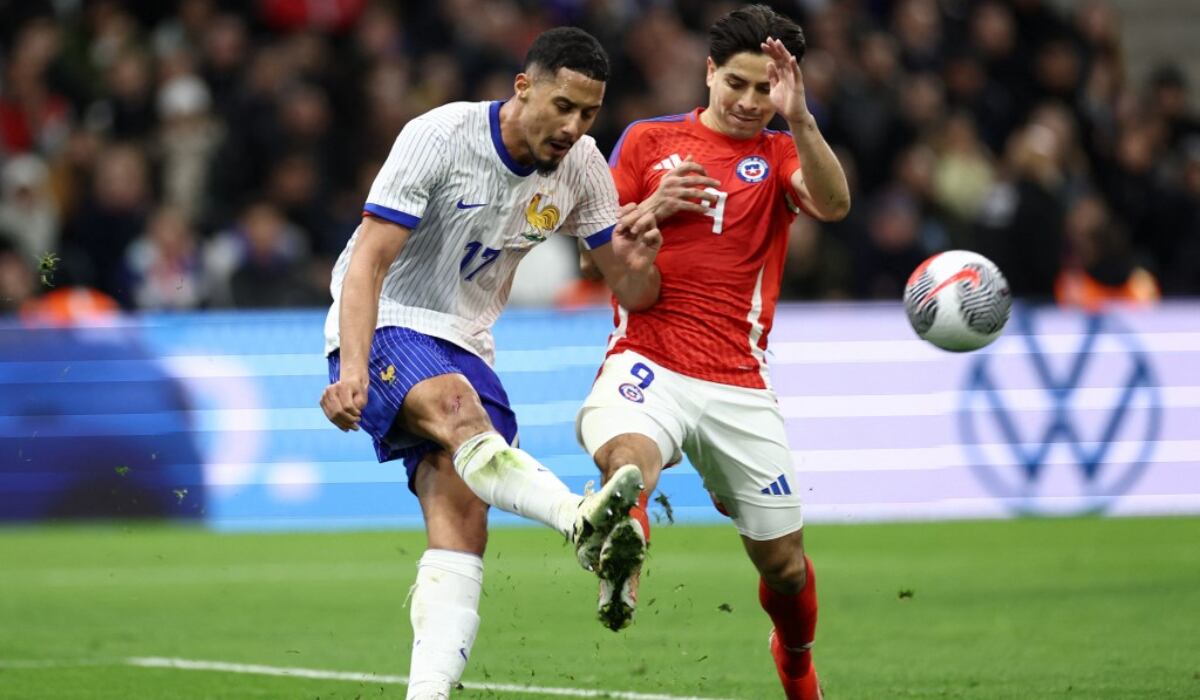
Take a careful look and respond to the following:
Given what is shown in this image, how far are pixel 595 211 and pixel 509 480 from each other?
51.3 inches

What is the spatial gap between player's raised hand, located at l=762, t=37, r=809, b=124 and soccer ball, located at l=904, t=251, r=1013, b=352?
859mm

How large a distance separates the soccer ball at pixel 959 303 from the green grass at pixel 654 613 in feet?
4.60

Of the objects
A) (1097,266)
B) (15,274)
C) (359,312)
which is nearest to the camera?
(359,312)

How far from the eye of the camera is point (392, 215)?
5.55 metres

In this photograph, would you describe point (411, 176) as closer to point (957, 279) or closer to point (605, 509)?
point (605, 509)

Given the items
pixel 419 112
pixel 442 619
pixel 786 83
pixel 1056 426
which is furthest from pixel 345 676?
pixel 419 112

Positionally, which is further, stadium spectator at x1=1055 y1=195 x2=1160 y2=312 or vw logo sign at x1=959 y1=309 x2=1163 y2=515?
stadium spectator at x1=1055 y1=195 x2=1160 y2=312

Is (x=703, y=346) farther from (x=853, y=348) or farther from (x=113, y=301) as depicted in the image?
(x=113, y=301)

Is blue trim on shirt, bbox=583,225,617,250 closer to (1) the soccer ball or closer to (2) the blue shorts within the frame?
(2) the blue shorts

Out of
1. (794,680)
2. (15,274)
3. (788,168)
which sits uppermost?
(788,168)

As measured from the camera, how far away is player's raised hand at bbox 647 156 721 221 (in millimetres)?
6211

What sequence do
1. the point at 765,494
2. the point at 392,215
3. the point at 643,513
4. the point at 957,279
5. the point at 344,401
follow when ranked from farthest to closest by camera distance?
the point at 957,279 < the point at 765,494 < the point at 643,513 < the point at 392,215 < the point at 344,401

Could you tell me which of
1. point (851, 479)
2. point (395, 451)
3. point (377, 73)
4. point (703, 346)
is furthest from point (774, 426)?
point (377, 73)

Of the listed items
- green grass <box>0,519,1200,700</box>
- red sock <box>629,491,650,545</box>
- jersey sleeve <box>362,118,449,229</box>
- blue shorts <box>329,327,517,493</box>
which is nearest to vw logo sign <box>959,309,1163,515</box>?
green grass <box>0,519,1200,700</box>
